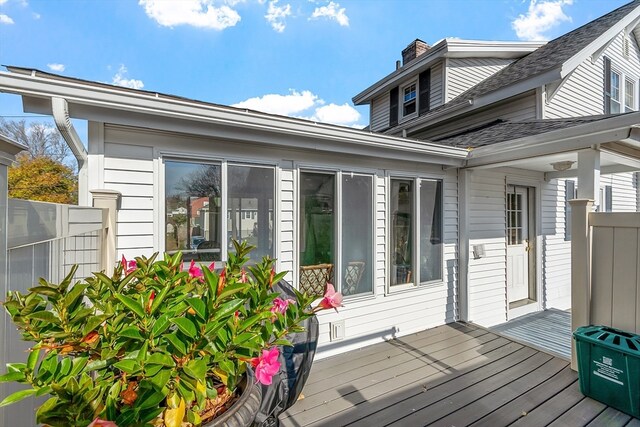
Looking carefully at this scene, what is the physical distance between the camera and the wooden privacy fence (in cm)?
289

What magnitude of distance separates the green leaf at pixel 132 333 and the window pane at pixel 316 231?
261 cm

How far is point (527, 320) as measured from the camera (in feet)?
17.2

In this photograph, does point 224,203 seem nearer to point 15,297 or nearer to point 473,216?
point 15,297

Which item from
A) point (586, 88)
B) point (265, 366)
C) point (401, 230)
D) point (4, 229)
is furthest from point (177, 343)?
point (586, 88)

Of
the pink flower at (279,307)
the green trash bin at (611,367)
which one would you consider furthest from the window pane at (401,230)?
the pink flower at (279,307)

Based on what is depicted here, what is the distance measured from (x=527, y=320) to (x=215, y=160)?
18.6 ft

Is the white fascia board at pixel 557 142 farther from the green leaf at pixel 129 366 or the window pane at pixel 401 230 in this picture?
the green leaf at pixel 129 366

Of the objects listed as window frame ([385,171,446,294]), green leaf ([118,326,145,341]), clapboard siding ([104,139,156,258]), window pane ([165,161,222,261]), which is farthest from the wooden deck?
green leaf ([118,326,145,341])

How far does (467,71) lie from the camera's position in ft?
26.1

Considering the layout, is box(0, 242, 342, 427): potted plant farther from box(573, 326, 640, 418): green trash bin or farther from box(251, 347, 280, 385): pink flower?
box(573, 326, 640, 418): green trash bin

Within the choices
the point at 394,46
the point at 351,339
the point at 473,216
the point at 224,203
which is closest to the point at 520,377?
the point at 351,339

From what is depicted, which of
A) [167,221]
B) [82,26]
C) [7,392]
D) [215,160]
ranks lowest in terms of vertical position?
[7,392]

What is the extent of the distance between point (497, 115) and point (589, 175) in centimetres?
374

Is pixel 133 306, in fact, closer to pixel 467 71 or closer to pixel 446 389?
pixel 446 389
